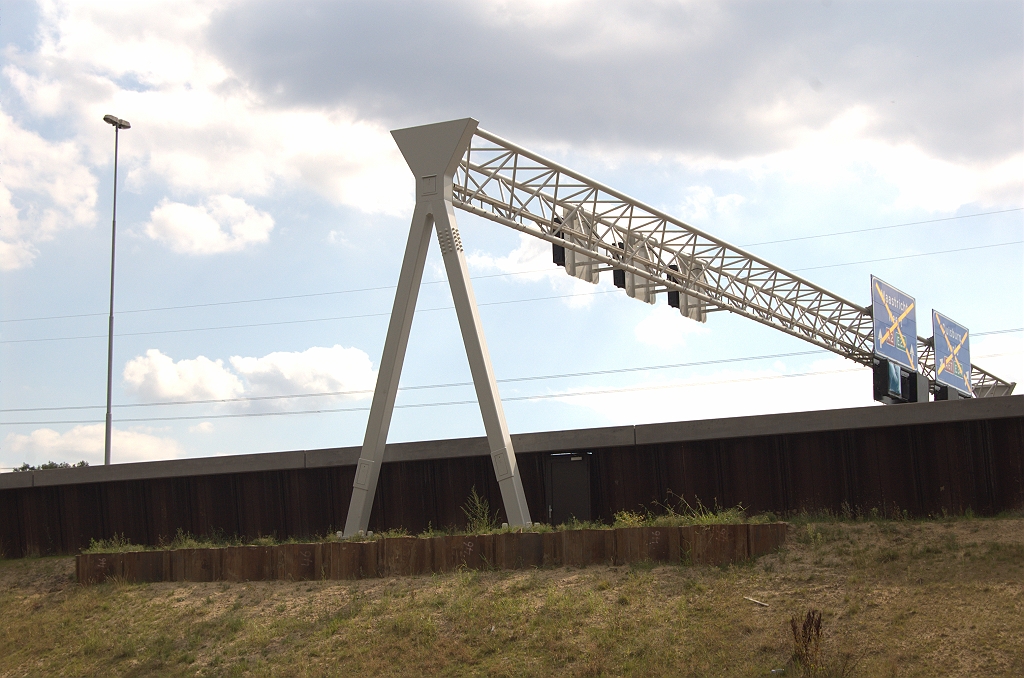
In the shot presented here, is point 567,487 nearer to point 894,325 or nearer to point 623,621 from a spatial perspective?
point 623,621

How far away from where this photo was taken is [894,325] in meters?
41.5

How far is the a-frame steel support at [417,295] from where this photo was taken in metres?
20.3

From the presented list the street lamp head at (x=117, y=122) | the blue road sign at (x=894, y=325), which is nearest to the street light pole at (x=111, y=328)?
the street lamp head at (x=117, y=122)

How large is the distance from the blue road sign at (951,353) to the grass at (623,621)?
33.0 m

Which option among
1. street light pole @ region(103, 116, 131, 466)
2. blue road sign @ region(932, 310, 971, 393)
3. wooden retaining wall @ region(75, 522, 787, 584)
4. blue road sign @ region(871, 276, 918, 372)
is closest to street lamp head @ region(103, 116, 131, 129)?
street light pole @ region(103, 116, 131, 466)

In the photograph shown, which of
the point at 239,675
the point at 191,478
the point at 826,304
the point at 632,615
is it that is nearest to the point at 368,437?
the point at 191,478

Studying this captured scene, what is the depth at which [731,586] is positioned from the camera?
44.8ft

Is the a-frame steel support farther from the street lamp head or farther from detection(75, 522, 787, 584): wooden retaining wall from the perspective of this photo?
the street lamp head

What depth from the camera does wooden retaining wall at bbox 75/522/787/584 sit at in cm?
1467

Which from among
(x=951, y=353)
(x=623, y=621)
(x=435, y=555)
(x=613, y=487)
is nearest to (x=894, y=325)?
(x=951, y=353)

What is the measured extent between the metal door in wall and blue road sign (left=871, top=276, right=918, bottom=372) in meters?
23.0

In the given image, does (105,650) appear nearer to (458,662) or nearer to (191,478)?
(458,662)

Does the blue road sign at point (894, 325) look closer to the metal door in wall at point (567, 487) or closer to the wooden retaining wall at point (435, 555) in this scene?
the metal door in wall at point (567, 487)

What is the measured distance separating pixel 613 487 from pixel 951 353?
109ft
